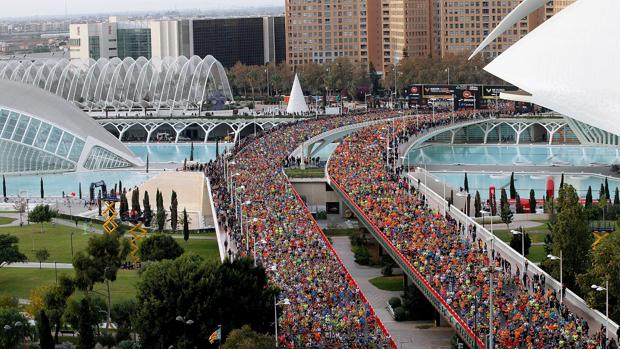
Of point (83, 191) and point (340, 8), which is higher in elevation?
point (340, 8)

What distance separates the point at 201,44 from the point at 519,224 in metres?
81.2

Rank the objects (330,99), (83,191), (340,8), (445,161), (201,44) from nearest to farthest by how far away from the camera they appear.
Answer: (83,191) → (445,161) → (330,99) → (340,8) → (201,44)

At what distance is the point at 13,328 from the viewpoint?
1191 inches

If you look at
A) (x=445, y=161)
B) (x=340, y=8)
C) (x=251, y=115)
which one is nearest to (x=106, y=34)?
(x=340, y=8)

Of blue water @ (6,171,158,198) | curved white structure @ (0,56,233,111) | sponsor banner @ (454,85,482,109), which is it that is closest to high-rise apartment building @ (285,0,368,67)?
curved white structure @ (0,56,233,111)

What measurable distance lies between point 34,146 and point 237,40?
62486mm

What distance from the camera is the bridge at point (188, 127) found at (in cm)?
8469

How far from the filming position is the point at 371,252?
43.1 m

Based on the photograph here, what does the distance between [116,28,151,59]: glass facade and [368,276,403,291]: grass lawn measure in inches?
3421

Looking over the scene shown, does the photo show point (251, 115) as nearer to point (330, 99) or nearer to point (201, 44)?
point (330, 99)

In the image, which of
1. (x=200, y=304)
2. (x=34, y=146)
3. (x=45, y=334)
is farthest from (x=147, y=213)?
(x=200, y=304)

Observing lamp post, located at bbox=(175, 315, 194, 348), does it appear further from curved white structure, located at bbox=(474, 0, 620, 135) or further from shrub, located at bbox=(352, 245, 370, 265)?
shrub, located at bbox=(352, 245, 370, 265)

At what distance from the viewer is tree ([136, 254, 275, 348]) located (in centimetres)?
2894

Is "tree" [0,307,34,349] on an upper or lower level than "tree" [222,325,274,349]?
lower
